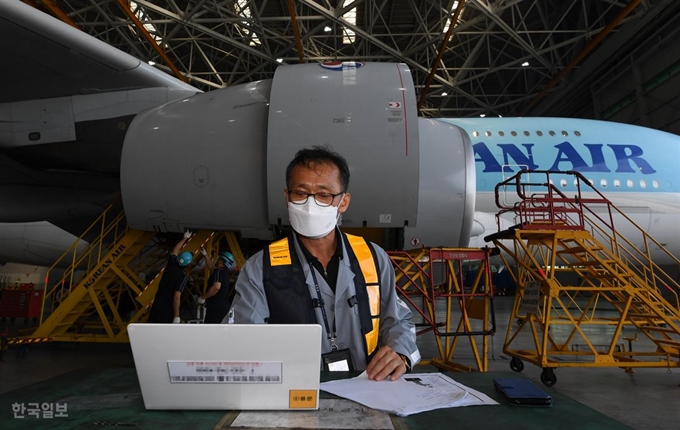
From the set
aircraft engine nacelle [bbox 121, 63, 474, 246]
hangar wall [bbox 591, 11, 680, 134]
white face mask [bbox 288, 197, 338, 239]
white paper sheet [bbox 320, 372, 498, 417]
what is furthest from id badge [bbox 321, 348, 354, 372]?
hangar wall [bbox 591, 11, 680, 134]

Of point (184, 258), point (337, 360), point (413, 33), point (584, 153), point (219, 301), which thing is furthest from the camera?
point (413, 33)

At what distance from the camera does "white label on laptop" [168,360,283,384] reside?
132 centimetres

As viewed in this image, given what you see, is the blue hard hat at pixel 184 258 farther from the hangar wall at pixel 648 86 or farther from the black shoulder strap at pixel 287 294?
the hangar wall at pixel 648 86

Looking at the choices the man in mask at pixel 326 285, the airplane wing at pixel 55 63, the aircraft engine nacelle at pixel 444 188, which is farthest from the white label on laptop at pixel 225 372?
the airplane wing at pixel 55 63

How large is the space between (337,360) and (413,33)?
2186cm

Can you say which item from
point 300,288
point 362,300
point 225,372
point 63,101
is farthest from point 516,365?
point 63,101

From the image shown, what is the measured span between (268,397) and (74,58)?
639 centimetres

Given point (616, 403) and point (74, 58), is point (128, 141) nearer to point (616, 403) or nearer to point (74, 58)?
point (74, 58)

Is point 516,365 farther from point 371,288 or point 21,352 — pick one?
point 21,352

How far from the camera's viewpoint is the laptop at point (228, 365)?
1289 mm

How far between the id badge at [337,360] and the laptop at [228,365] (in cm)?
81

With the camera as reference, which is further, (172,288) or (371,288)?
(172,288)

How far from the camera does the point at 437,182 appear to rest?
5898mm

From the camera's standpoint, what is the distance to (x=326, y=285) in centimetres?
235
